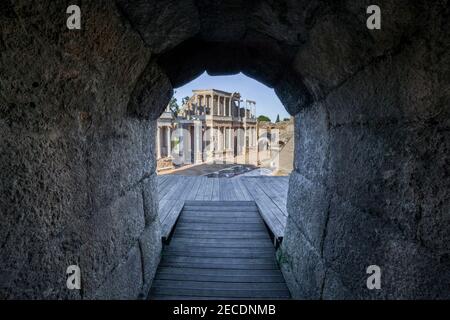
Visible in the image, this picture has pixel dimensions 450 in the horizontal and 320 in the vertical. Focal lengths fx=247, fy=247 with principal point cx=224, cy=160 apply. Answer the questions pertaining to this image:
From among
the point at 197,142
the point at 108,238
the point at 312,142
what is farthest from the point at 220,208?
the point at 197,142

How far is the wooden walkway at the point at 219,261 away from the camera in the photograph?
207cm

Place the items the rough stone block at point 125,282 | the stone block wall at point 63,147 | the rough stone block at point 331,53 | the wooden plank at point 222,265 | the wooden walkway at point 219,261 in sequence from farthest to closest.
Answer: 1. the wooden plank at point 222,265
2. the wooden walkway at point 219,261
3. the rough stone block at point 125,282
4. the rough stone block at point 331,53
5. the stone block wall at point 63,147

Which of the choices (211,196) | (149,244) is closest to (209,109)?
(211,196)

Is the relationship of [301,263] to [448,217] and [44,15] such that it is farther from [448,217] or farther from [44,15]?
[44,15]

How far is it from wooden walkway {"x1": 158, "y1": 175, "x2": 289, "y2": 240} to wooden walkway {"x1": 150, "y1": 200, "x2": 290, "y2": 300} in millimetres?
170

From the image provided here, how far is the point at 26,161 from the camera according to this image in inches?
32.9

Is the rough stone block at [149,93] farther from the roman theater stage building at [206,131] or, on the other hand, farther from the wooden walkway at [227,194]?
the roman theater stage building at [206,131]

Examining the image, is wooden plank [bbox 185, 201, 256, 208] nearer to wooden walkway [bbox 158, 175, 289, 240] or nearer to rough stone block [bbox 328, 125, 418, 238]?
wooden walkway [bbox 158, 175, 289, 240]

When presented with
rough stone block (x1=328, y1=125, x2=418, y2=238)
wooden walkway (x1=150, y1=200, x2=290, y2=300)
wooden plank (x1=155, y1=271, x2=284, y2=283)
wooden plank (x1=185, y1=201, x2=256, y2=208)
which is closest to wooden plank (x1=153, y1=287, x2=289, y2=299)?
wooden walkway (x1=150, y1=200, x2=290, y2=300)

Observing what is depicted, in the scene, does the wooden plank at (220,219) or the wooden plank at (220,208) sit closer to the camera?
the wooden plank at (220,219)

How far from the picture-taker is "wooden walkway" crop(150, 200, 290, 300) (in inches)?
81.7

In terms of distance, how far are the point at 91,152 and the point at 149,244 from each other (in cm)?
121

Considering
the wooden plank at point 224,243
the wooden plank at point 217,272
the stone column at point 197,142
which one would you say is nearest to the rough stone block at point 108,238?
the wooden plank at point 217,272

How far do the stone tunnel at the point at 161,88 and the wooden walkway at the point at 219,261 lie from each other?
0.39m
